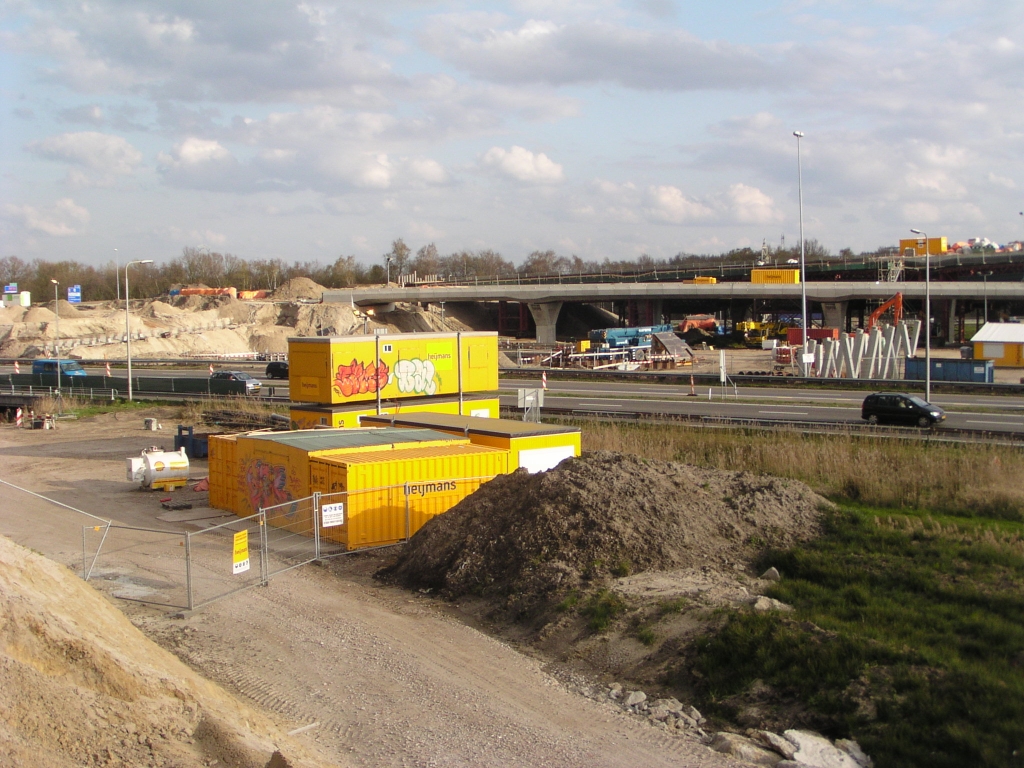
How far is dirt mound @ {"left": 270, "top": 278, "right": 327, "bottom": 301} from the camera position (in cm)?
11856

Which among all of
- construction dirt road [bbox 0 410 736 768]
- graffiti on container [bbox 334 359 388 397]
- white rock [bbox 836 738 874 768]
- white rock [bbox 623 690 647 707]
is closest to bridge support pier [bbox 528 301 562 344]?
graffiti on container [bbox 334 359 388 397]

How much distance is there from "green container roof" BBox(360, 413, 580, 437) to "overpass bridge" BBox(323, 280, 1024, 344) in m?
59.5

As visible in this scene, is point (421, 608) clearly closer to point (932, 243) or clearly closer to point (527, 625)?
point (527, 625)

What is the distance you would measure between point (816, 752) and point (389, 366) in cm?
2227

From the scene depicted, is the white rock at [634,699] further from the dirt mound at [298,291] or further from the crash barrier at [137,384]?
the dirt mound at [298,291]

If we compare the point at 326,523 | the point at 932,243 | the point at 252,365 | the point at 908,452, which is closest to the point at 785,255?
the point at 932,243

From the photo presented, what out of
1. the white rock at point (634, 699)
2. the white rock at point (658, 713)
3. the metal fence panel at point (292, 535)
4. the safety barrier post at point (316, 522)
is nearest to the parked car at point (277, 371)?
the metal fence panel at point (292, 535)

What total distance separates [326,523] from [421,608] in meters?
3.49

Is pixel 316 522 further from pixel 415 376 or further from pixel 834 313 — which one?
pixel 834 313

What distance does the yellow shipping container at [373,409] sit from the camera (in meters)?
27.9

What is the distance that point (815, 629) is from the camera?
10484mm

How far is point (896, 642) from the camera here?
33.3 ft

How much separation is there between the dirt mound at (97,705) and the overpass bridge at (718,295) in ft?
245

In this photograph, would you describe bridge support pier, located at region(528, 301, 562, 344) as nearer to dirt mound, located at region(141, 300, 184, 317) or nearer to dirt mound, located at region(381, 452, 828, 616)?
dirt mound, located at region(141, 300, 184, 317)
